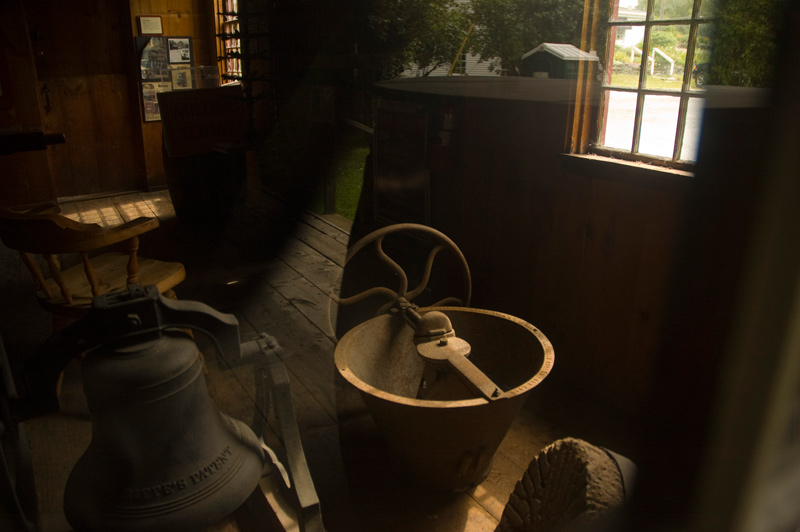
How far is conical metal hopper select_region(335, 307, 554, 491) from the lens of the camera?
179 centimetres

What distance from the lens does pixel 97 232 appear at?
2.29 m

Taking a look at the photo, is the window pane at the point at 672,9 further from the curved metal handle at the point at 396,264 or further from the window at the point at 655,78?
the curved metal handle at the point at 396,264

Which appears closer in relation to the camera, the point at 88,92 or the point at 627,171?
the point at 627,171

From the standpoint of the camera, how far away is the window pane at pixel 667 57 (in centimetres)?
210

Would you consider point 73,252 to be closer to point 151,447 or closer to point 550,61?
point 151,447

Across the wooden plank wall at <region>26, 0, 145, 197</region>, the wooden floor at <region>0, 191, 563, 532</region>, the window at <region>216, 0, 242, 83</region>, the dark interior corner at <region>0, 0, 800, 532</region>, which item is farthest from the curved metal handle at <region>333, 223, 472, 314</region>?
the wooden plank wall at <region>26, 0, 145, 197</region>

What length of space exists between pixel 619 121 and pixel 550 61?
6.30ft

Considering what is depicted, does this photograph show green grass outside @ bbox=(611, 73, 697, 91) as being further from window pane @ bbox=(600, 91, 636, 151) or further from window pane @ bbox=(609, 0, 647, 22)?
window pane @ bbox=(609, 0, 647, 22)

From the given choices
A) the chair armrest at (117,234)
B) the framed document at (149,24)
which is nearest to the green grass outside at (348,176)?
the framed document at (149,24)

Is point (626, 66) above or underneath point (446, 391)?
above

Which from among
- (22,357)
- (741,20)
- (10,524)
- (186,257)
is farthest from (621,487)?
(186,257)

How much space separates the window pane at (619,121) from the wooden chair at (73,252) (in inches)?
75.8

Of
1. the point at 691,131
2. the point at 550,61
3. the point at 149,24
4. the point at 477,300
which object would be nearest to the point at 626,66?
the point at 691,131

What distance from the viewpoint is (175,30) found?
6633 millimetres
